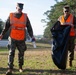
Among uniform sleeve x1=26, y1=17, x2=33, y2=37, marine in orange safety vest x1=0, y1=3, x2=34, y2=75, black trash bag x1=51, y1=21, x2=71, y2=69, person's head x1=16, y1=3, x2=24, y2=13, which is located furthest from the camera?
black trash bag x1=51, y1=21, x2=71, y2=69

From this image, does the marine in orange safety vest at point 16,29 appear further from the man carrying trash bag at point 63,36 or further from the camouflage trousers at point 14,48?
the man carrying trash bag at point 63,36

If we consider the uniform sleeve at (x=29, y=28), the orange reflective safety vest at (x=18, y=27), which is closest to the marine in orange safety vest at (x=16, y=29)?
the orange reflective safety vest at (x=18, y=27)

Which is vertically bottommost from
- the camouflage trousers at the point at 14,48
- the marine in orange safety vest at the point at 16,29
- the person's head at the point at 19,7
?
the camouflage trousers at the point at 14,48

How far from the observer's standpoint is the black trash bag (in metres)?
9.25

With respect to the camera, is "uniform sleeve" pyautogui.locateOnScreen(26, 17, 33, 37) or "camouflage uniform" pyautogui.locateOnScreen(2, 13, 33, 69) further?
"uniform sleeve" pyautogui.locateOnScreen(26, 17, 33, 37)

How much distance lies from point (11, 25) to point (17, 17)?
0.94 ft

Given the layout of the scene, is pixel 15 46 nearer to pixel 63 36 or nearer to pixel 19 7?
pixel 19 7

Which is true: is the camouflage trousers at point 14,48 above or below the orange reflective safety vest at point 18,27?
below

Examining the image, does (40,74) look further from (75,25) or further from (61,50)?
(75,25)

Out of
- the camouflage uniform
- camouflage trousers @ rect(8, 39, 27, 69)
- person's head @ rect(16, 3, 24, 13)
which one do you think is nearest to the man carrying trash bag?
the camouflage uniform

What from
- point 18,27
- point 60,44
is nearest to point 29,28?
→ point 18,27

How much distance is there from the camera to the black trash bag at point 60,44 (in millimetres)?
9250

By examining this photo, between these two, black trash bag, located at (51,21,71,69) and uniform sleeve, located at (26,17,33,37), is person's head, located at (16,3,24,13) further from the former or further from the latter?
black trash bag, located at (51,21,71,69)

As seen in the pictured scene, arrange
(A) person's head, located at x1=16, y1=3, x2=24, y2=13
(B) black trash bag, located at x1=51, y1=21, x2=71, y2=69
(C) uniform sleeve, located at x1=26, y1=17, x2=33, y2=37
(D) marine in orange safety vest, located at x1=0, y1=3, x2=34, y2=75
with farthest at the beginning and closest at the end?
(B) black trash bag, located at x1=51, y1=21, x2=71, y2=69 → (C) uniform sleeve, located at x1=26, y1=17, x2=33, y2=37 → (D) marine in orange safety vest, located at x1=0, y1=3, x2=34, y2=75 → (A) person's head, located at x1=16, y1=3, x2=24, y2=13
